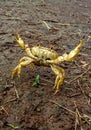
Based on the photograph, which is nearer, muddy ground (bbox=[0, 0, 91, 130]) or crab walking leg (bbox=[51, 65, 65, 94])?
muddy ground (bbox=[0, 0, 91, 130])

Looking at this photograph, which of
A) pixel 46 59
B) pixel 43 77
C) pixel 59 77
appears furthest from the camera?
pixel 43 77

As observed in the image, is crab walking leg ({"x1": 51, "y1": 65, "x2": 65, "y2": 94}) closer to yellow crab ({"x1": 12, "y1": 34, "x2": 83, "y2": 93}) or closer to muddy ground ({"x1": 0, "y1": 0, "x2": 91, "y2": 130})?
yellow crab ({"x1": 12, "y1": 34, "x2": 83, "y2": 93})

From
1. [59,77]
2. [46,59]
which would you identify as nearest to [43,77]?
[46,59]

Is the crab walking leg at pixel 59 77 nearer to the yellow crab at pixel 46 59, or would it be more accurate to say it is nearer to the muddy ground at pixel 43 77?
the yellow crab at pixel 46 59

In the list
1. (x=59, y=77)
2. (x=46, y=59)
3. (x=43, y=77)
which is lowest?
(x=43, y=77)

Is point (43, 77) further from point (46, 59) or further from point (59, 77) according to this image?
point (59, 77)

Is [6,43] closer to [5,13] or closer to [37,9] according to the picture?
[5,13]

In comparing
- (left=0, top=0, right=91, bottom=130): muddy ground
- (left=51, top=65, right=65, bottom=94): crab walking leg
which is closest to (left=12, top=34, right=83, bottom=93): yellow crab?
(left=51, top=65, right=65, bottom=94): crab walking leg

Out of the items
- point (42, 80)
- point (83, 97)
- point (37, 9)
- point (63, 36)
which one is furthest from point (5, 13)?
point (83, 97)

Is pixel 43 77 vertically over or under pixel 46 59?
under
